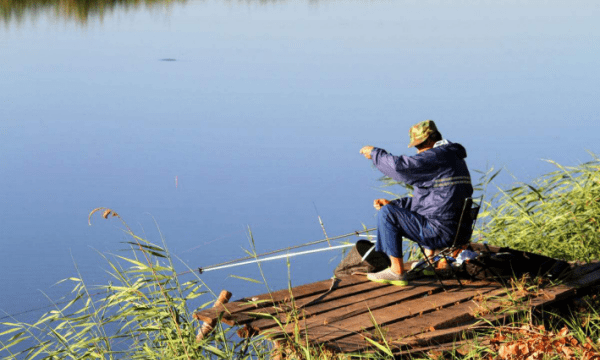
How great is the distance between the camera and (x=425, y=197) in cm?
702

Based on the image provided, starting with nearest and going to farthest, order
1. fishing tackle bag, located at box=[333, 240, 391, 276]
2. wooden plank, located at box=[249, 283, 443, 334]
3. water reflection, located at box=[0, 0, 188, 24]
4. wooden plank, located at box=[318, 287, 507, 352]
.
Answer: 1. wooden plank, located at box=[318, 287, 507, 352]
2. wooden plank, located at box=[249, 283, 443, 334]
3. fishing tackle bag, located at box=[333, 240, 391, 276]
4. water reflection, located at box=[0, 0, 188, 24]

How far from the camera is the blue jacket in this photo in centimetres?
685

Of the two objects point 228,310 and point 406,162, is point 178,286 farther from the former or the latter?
point 406,162

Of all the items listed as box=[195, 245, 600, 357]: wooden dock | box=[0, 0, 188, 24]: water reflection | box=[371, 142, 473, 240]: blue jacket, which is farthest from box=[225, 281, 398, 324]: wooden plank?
box=[0, 0, 188, 24]: water reflection

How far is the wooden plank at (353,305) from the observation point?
233 inches

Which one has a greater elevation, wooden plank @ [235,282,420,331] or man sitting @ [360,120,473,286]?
man sitting @ [360,120,473,286]

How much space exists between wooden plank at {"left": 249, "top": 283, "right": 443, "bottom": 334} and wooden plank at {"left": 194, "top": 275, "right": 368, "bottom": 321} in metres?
0.17

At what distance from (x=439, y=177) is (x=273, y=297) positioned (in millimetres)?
1502

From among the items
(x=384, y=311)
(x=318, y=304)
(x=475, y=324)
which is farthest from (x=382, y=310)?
(x=475, y=324)

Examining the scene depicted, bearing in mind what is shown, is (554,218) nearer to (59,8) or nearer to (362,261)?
(362,261)

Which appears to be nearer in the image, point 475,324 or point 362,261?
point 475,324

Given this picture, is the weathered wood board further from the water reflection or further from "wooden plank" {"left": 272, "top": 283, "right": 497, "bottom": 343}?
the water reflection

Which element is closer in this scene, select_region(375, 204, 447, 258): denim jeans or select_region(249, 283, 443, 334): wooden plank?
select_region(249, 283, 443, 334): wooden plank

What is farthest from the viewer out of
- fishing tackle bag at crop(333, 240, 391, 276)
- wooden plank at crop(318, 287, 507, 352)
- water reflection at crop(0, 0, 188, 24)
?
water reflection at crop(0, 0, 188, 24)
